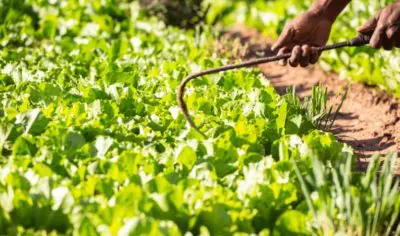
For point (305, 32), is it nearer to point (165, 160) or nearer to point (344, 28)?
point (165, 160)

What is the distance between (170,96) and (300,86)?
6.04 ft

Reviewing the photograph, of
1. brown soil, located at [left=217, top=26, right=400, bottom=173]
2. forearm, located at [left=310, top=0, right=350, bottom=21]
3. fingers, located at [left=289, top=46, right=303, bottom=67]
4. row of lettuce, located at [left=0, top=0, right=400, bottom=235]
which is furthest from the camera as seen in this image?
brown soil, located at [left=217, top=26, right=400, bottom=173]

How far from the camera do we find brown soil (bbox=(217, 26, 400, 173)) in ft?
13.6

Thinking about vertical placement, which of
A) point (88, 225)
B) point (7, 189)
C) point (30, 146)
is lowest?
point (88, 225)

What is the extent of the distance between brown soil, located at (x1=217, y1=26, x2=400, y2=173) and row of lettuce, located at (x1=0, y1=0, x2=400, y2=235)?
1.74ft

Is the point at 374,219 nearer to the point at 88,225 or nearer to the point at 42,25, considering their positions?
the point at 88,225

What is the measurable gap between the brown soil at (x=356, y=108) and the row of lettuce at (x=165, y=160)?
53 cm

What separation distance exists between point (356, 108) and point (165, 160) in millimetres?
2343

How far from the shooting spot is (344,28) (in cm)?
639

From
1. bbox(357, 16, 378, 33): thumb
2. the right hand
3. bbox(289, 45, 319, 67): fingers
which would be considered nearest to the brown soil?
the right hand

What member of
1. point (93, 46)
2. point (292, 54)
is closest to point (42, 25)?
point (93, 46)

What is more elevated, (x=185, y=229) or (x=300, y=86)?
(x=300, y=86)

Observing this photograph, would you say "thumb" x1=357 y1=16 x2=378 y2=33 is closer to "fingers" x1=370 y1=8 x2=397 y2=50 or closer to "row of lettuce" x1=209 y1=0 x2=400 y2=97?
"fingers" x1=370 y1=8 x2=397 y2=50

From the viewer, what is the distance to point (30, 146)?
10.1 feet
